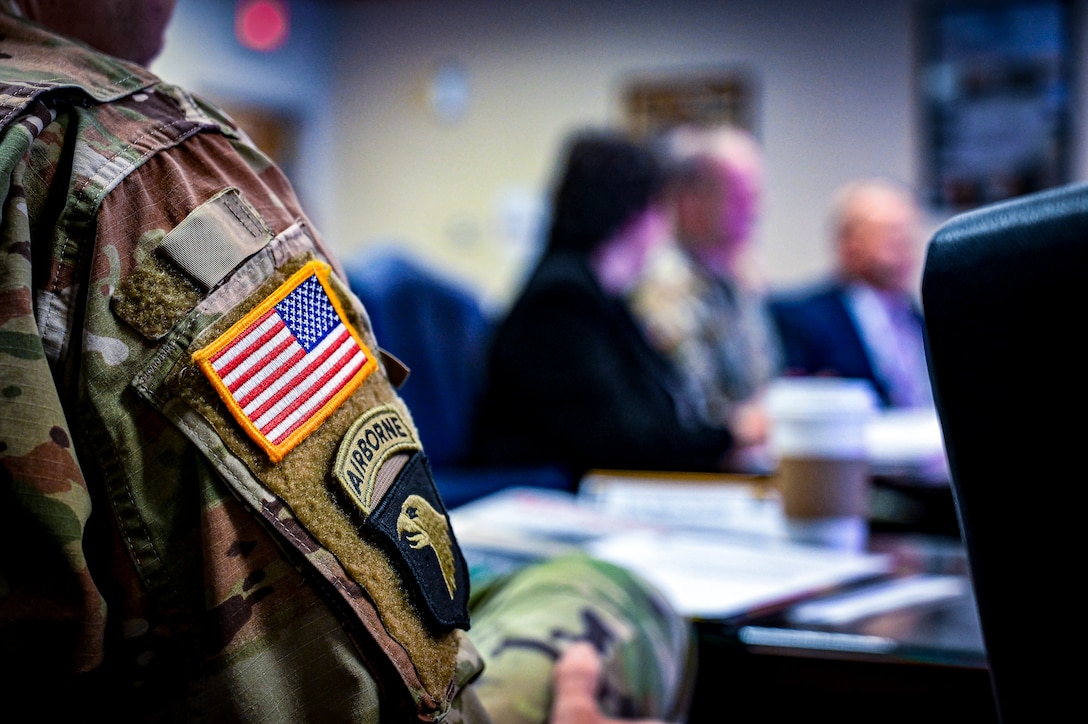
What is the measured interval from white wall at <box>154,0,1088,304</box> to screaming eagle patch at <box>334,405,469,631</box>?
4153mm

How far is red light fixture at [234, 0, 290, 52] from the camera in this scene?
16.1 ft

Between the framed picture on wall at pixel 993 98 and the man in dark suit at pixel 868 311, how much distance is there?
1.15 m

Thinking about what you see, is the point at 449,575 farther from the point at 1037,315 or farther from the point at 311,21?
the point at 311,21

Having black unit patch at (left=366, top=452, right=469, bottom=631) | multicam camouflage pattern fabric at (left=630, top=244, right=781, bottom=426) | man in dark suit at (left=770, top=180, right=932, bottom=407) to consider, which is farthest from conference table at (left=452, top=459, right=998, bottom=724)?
man in dark suit at (left=770, top=180, right=932, bottom=407)

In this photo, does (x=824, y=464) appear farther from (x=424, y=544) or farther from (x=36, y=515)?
(x=36, y=515)

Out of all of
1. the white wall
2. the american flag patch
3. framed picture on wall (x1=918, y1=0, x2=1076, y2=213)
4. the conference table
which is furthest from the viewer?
the white wall

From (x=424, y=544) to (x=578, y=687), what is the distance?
0.20 m

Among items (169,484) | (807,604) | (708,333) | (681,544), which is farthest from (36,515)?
(708,333)

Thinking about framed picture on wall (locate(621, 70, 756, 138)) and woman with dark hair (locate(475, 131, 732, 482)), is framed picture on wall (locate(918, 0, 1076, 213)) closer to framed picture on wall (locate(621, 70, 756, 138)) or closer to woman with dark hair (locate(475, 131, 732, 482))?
framed picture on wall (locate(621, 70, 756, 138))

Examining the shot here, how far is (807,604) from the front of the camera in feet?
2.87

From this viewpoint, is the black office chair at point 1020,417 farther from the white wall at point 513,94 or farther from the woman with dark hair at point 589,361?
the white wall at point 513,94

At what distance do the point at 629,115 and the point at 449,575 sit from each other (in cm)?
462

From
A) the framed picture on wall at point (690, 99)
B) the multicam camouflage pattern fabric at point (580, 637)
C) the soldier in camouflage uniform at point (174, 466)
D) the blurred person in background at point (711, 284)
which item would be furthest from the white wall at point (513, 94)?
the soldier in camouflage uniform at point (174, 466)

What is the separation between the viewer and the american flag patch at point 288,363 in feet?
1.53
